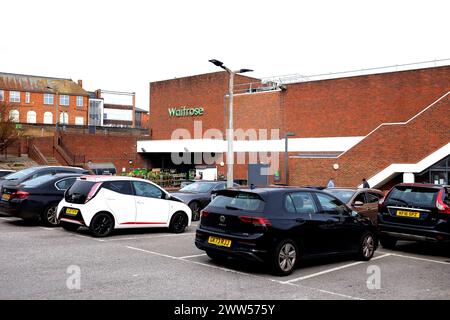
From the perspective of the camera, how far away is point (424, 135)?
79.6 ft

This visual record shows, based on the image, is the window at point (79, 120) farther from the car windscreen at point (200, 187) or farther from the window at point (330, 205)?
the window at point (330, 205)

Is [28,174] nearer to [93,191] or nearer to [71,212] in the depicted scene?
[71,212]

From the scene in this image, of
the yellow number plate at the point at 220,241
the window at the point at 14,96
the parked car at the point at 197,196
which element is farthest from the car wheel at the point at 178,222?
the window at the point at 14,96

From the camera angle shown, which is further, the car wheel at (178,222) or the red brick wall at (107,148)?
the red brick wall at (107,148)

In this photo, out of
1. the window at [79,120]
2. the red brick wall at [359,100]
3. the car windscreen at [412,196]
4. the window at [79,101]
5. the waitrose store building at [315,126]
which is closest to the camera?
the car windscreen at [412,196]

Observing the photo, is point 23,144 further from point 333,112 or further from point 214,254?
point 214,254

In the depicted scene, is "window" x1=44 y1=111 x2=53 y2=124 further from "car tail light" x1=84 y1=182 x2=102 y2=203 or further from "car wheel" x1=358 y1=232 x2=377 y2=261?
"car wheel" x1=358 y1=232 x2=377 y2=261

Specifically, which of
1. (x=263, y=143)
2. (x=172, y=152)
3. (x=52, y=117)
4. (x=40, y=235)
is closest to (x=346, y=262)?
(x=40, y=235)

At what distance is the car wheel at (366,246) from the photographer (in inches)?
374

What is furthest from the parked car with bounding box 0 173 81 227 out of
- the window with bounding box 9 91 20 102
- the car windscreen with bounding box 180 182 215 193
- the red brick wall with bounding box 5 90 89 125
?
the window with bounding box 9 91 20 102

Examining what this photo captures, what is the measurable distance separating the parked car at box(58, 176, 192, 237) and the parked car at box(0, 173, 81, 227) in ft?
3.48

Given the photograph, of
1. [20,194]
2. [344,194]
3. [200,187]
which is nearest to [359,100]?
[200,187]

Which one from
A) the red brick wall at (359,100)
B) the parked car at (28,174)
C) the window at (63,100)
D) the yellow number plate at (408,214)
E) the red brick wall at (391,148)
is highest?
the window at (63,100)

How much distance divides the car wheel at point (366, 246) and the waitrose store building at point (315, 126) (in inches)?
632
